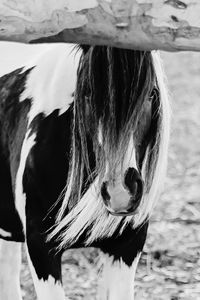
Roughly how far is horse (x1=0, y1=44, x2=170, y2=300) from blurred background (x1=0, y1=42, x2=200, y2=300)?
12.3 inches

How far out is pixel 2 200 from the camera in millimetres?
2316

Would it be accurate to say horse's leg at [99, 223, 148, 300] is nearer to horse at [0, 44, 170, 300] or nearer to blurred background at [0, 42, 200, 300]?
horse at [0, 44, 170, 300]

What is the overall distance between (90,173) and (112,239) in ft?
0.78

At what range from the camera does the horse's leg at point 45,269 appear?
208 cm

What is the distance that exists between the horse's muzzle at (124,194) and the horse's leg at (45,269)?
0.27m

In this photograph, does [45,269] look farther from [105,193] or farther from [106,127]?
[106,127]

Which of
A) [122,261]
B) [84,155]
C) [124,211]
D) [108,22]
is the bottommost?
[122,261]

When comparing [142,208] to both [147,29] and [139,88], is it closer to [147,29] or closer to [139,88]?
[139,88]

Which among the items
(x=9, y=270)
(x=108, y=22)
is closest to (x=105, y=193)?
(x=108, y=22)

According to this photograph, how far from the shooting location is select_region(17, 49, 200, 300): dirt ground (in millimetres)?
3002

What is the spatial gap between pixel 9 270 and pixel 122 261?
0.69 metres

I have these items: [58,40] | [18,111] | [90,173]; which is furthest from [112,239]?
[58,40]

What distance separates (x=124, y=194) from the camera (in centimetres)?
190

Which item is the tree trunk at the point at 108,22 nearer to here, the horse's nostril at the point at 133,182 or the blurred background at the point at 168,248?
the horse's nostril at the point at 133,182
